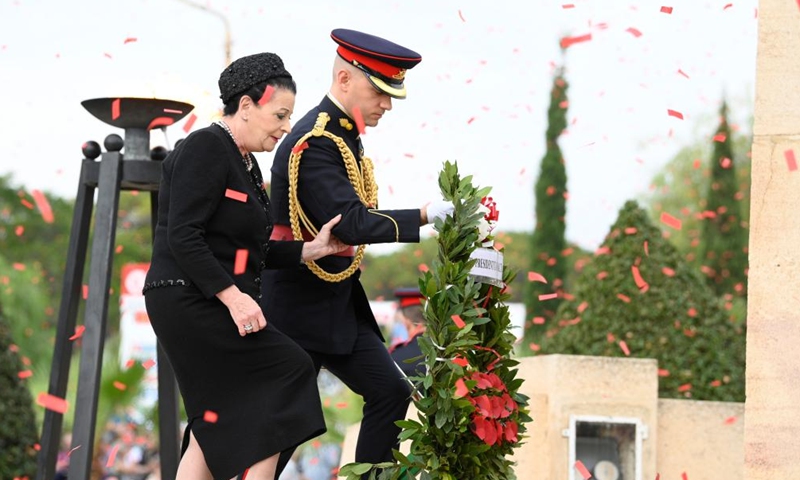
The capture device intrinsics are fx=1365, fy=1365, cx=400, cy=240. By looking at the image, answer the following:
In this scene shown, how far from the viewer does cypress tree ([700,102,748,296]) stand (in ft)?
96.4

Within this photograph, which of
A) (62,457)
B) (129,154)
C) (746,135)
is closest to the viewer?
(129,154)

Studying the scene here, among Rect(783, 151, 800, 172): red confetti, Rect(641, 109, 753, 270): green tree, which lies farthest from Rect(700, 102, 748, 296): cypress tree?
Rect(783, 151, 800, 172): red confetti

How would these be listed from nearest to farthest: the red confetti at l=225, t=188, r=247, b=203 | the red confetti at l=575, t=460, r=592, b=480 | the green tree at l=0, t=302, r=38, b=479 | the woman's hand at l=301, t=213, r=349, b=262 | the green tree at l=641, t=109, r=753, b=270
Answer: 1. the red confetti at l=225, t=188, r=247, b=203
2. the woman's hand at l=301, t=213, r=349, b=262
3. the red confetti at l=575, t=460, r=592, b=480
4. the green tree at l=0, t=302, r=38, b=479
5. the green tree at l=641, t=109, r=753, b=270

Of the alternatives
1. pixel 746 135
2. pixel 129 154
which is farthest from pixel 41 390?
pixel 746 135

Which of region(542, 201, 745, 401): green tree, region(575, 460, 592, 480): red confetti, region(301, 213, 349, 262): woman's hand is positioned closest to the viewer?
region(301, 213, 349, 262): woman's hand

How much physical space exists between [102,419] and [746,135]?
31.8 m

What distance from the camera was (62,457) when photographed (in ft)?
37.2

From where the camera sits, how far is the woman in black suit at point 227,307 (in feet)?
13.1

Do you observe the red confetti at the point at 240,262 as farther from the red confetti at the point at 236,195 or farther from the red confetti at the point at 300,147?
the red confetti at the point at 300,147

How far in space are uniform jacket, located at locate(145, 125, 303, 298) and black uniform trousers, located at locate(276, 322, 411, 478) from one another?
2.08ft

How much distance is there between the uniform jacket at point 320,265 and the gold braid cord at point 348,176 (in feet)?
0.06

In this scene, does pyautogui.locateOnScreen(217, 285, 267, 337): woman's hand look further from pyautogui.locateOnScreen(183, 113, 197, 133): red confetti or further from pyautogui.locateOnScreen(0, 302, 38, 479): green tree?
pyautogui.locateOnScreen(0, 302, 38, 479): green tree

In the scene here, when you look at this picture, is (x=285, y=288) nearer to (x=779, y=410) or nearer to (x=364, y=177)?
(x=364, y=177)

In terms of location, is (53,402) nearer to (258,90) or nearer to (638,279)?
(258,90)
